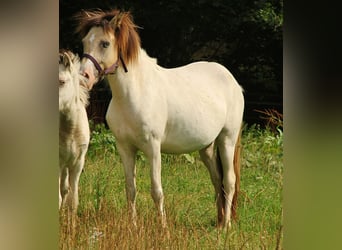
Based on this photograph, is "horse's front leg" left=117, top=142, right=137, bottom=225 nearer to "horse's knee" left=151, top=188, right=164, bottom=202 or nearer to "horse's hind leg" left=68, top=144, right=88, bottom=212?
"horse's knee" left=151, top=188, right=164, bottom=202

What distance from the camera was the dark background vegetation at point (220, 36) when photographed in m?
1.90

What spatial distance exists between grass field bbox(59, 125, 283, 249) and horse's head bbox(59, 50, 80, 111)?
0.21 meters

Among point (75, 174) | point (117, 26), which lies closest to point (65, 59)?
point (117, 26)

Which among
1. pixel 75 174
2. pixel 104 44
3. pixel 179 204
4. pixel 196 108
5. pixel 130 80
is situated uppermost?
pixel 104 44

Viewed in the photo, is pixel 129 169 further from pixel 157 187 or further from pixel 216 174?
pixel 216 174

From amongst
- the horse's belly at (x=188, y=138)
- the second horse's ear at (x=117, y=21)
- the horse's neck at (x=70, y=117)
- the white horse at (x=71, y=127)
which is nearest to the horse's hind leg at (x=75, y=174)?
the white horse at (x=71, y=127)

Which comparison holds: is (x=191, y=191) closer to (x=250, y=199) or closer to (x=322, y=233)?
(x=250, y=199)

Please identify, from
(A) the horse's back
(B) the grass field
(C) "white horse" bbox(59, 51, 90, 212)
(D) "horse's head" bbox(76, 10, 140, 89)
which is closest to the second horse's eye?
(D) "horse's head" bbox(76, 10, 140, 89)

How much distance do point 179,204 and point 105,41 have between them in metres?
0.81

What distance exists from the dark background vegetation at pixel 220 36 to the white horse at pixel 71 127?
0.42 feet

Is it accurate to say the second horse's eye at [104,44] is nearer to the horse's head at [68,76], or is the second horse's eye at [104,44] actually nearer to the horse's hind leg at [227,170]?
the horse's head at [68,76]

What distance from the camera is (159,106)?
100 inches

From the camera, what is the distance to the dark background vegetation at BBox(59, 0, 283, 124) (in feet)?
6.25

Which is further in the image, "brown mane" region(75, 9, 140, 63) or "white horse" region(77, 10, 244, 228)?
"white horse" region(77, 10, 244, 228)
